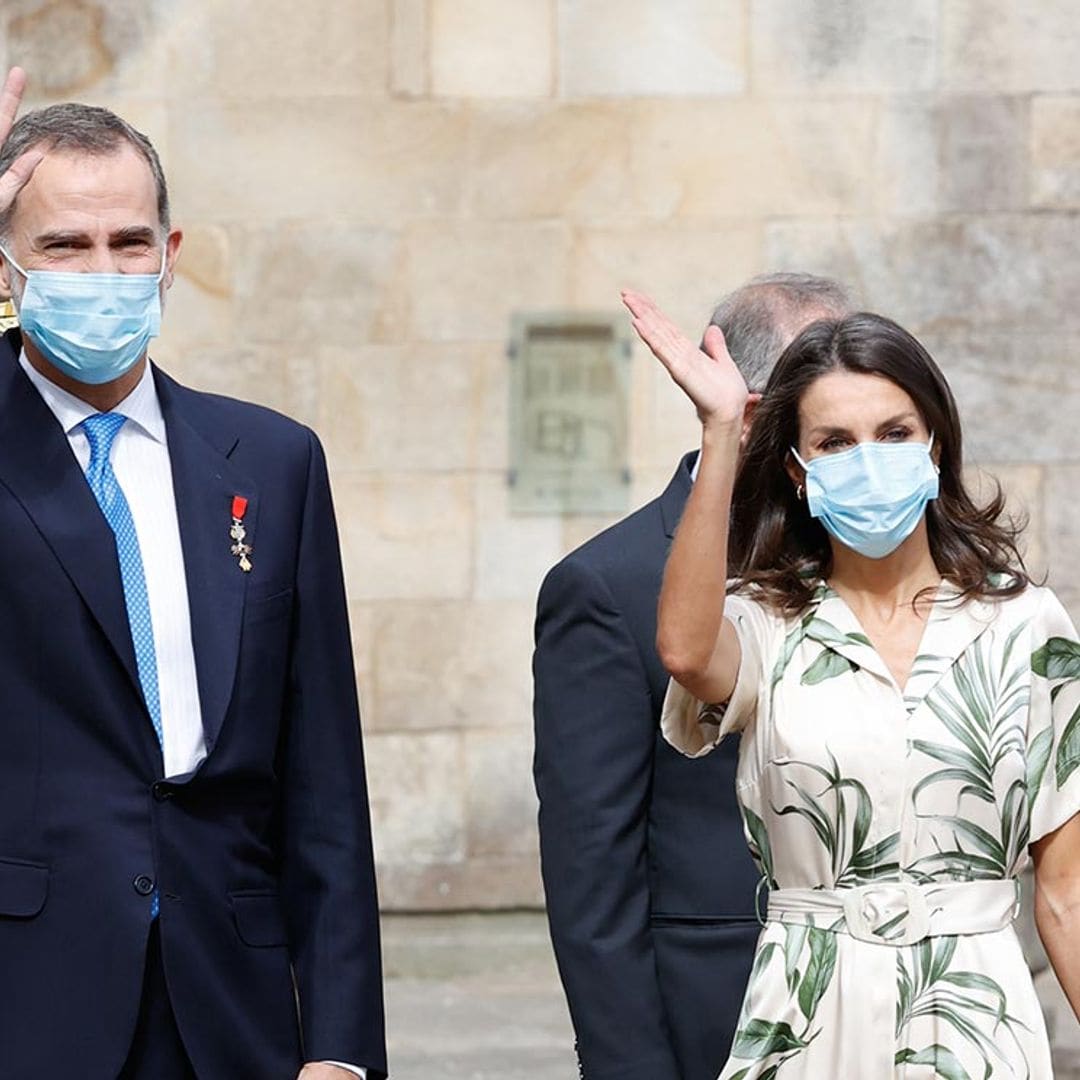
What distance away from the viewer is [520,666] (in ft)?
25.6

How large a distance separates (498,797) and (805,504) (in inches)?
167

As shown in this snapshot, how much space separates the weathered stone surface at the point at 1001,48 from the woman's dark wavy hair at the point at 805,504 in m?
4.39

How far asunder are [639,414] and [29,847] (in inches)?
184

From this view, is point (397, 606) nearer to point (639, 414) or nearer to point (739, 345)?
point (639, 414)

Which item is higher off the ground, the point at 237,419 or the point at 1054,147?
the point at 1054,147

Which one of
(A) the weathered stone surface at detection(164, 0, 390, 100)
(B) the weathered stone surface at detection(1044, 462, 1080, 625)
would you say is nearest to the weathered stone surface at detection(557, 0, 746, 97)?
(A) the weathered stone surface at detection(164, 0, 390, 100)

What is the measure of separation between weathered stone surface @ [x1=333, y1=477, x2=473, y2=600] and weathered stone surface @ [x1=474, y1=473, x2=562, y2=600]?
0.13 ft

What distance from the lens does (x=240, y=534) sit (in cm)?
353

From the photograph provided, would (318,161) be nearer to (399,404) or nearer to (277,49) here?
(277,49)

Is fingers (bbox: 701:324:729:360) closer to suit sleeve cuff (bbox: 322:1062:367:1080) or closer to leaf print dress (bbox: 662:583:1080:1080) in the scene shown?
leaf print dress (bbox: 662:583:1080:1080)

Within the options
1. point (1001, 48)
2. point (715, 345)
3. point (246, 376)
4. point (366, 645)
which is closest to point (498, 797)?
point (366, 645)

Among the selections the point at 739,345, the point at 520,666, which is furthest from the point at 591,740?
the point at 520,666


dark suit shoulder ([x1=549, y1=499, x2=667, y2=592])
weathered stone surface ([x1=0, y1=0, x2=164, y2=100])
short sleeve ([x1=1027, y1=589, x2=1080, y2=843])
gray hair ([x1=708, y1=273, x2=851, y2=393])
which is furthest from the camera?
weathered stone surface ([x1=0, y1=0, x2=164, y2=100])

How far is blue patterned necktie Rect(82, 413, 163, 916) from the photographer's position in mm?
3369
